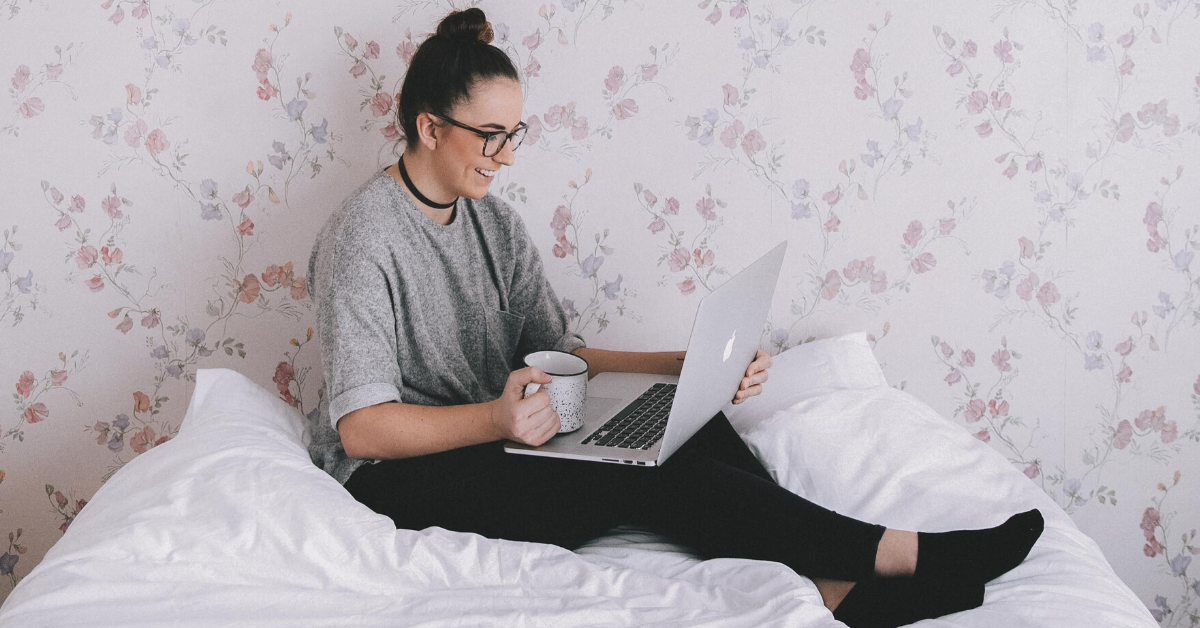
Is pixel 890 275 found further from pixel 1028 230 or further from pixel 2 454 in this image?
pixel 2 454

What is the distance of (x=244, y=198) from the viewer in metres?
1.62

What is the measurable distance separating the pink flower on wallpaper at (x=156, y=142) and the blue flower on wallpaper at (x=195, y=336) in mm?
352

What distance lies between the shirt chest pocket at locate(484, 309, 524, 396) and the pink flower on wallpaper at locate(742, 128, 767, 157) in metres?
0.56

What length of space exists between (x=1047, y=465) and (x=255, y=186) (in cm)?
171

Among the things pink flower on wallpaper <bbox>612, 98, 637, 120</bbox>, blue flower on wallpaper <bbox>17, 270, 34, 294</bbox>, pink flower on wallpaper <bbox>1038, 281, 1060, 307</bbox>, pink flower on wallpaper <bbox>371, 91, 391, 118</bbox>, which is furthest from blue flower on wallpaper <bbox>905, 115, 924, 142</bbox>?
blue flower on wallpaper <bbox>17, 270, 34, 294</bbox>

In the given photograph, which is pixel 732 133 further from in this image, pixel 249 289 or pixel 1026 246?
pixel 249 289

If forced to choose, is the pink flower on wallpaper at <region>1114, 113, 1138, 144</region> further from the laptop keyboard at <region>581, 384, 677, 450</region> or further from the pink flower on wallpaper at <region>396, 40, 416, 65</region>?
the pink flower on wallpaper at <region>396, 40, 416, 65</region>

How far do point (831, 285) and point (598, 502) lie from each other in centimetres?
80

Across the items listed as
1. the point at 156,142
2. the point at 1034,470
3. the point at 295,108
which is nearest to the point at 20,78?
the point at 156,142

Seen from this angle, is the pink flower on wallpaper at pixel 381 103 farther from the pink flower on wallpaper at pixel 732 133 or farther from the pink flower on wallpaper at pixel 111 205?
the pink flower on wallpaper at pixel 732 133

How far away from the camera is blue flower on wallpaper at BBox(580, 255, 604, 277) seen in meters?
1.69

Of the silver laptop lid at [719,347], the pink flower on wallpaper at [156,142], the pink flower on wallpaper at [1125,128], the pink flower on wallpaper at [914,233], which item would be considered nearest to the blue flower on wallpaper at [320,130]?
the pink flower on wallpaper at [156,142]

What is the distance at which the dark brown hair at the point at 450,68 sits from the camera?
4.05ft

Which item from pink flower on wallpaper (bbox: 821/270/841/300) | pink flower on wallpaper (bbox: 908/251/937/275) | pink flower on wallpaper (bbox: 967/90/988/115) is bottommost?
pink flower on wallpaper (bbox: 821/270/841/300)
